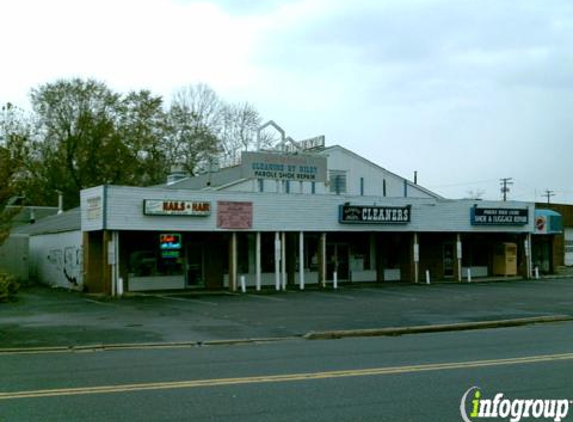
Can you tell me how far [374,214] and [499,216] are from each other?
8798 millimetres

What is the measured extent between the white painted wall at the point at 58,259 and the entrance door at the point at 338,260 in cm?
1259

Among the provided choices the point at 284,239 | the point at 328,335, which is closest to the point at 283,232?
the point at 284,239

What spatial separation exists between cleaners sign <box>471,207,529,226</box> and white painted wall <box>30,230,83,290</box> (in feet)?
67.0

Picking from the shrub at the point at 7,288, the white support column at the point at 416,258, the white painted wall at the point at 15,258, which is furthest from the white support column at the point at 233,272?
the white painted wall at the point at 15,258

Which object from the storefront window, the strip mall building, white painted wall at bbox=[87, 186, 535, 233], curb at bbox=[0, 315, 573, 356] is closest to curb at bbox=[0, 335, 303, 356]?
curb at bbox=[0, 315, 573, 356]

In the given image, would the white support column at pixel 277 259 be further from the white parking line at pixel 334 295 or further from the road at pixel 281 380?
the road at pixel 281 380

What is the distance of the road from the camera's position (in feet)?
26.6

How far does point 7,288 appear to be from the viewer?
27703 millimetres

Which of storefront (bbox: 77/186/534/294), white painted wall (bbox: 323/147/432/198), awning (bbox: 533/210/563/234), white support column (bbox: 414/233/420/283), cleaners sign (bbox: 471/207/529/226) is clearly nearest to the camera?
storefront (bbox: 77/186/534/294)

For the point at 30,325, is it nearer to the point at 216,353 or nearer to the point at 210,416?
the point at 216,353

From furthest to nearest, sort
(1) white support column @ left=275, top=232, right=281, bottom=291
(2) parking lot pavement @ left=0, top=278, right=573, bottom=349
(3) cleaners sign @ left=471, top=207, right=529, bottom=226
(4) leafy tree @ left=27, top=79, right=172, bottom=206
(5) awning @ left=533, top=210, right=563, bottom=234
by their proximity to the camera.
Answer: (4) leafy tree @ left=27, top=79, right=172, bottom=206, (5) awning @ left=533, top=210, right=563, bottom=234, (3) cleaners sign @ left=471, top=207, right=529, bottom=226, (1) white support column @ left=275, top=232, right=281, bottom=291, (2) parking lot pavement @ left=0, top=278, right=573, bottom=349

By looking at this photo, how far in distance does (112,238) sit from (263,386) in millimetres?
20064

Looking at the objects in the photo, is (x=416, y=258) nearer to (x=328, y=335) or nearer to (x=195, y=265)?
(x=195, y=265)

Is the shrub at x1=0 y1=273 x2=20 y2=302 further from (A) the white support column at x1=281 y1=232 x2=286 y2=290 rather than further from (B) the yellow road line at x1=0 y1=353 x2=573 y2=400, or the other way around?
(B) the yellow road line at x1=0 y1=353 x2=573 y2=400
